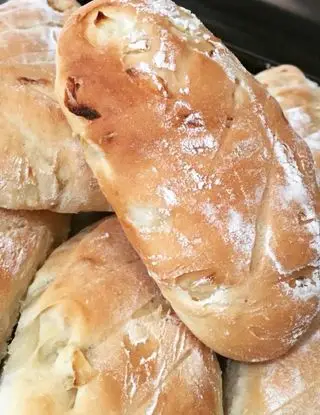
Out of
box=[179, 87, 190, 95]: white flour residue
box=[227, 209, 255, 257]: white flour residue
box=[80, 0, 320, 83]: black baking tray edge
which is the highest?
box=[179, 87, 190, 95]: white flour residue

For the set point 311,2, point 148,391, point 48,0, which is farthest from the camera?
point 311,2

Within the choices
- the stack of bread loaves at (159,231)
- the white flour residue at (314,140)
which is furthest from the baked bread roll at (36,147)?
the white flour residue at (314,140)

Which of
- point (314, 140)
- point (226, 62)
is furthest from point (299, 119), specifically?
point (226, 62)

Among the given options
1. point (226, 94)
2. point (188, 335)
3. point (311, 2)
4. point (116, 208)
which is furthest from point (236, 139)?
point (311, 2)

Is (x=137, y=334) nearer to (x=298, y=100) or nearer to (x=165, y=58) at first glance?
(x=165, y=58)

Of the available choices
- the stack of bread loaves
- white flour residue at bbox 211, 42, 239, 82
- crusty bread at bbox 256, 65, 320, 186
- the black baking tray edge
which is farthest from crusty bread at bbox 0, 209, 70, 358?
the black baking tray edge

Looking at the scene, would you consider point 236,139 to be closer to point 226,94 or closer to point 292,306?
point 226,94

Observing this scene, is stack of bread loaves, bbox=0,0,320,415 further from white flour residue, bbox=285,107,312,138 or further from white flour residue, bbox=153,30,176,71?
white flour residue, bbox=285,107,312,138
